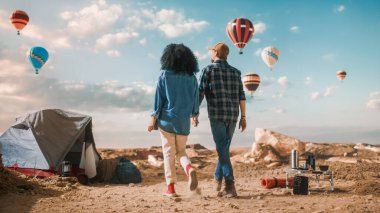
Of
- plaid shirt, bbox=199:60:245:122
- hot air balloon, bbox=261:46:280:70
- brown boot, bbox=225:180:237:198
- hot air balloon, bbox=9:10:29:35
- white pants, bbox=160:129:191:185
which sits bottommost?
brown boot, bbox=225:180:237:198

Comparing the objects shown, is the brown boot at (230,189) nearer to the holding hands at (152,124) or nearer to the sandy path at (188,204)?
the sandy path at (188,204)

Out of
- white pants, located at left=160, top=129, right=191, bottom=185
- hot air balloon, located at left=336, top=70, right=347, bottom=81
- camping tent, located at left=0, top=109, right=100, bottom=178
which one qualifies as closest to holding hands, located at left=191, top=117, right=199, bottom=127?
white pants, located at left=160, top=129, right=191, bottom=185

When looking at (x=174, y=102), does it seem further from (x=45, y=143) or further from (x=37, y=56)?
(x=37, y=56)

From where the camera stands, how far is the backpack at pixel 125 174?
9.14 m

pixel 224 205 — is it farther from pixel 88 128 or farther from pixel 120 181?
pixel 88 128

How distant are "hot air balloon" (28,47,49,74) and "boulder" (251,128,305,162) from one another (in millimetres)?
12457

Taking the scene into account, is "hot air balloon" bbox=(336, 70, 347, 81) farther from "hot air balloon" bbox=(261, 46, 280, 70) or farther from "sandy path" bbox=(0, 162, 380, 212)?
"sandy path" bbox=(0, 162, 380, 212)

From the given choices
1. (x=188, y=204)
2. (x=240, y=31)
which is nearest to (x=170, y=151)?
(x=188, y=204)

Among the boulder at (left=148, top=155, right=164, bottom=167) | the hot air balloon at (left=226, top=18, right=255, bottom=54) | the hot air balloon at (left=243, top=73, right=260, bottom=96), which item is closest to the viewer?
the boulder at (left=148, top=155, right=164, bottom=167)

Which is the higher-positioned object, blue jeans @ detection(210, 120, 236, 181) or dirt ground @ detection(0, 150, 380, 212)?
blue jeans @ detection(210, 120, 236, 181)

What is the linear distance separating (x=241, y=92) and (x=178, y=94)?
3.43ft

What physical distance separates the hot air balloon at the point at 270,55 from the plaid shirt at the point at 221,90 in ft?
63.2

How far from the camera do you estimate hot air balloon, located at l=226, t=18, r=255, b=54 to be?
20656mm

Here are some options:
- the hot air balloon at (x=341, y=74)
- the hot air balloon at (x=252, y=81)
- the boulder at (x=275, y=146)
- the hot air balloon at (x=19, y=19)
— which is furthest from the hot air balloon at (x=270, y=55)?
the hot air balloon at (x=19, y=19)
